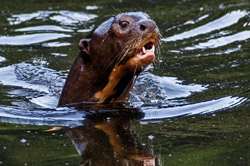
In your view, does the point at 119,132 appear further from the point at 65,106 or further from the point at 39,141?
the point at 65,106

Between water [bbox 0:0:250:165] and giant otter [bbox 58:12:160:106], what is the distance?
0.17m

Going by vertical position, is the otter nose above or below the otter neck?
above

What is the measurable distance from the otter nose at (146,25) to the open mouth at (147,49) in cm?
16

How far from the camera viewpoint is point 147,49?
258 inches

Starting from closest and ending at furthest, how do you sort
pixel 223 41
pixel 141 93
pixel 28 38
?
1. pixel 141 93
2. pixel 223 41
3. pixel 28 38

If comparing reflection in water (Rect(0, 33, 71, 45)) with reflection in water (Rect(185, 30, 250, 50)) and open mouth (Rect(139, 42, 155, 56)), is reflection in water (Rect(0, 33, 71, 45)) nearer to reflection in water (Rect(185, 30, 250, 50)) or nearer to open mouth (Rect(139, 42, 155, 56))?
reflection in water (Rect(185, 30, 250, 50))

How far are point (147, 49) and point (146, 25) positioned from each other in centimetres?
25

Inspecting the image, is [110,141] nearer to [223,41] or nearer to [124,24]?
[124,24]

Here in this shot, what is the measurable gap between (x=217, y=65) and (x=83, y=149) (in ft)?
13.7

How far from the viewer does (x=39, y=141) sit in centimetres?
571

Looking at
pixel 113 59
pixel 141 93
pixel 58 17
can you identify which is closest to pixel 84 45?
pixel 113 59

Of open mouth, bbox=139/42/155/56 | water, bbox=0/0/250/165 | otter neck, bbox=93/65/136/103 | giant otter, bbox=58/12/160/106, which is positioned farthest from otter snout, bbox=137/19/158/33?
water, bbox=0/0/250/165

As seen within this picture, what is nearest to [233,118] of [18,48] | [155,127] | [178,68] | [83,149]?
[155,127]

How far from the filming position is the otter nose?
21.0 feet
